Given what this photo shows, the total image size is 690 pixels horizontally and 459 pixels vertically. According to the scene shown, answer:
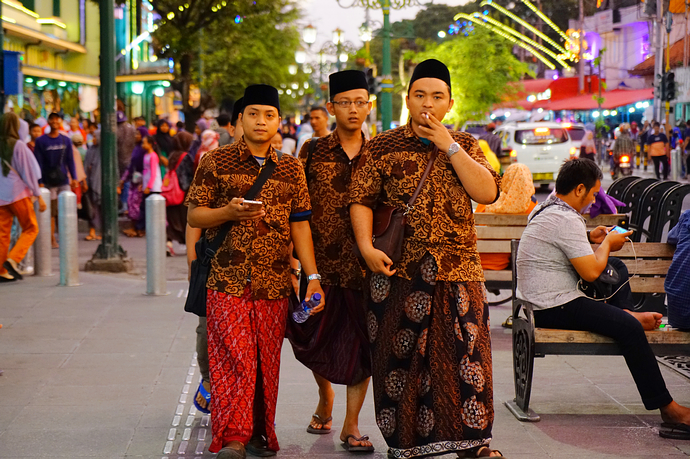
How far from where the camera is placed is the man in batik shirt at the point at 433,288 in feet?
14.5

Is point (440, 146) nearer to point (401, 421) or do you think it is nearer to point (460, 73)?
point (401, 421)

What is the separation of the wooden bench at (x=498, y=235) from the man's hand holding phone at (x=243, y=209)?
3742 mm

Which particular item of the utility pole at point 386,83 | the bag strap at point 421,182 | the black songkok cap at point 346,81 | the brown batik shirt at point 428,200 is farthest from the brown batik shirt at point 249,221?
the utility pole at point 386,83

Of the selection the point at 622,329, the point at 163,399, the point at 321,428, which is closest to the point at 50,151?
the point at 163,399

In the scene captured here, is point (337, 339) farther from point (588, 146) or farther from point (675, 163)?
point (588, 146)

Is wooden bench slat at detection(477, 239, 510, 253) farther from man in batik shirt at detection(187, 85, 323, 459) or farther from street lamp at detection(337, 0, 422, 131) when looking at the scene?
street lamp at detection(337, 0, 422, 131)

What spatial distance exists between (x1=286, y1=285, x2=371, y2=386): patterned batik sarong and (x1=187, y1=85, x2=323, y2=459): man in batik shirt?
0.76ft

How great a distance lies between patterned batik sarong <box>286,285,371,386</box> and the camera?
5023 millimetres

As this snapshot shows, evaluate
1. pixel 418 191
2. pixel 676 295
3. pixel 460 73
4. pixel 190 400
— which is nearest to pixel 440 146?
pixel 418 191

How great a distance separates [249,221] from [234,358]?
68 centimetres

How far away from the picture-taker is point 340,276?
5.04m

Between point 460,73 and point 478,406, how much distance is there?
4266cm

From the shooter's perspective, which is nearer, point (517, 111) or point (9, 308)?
point (9, 308)

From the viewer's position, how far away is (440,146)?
4352 millimetres
